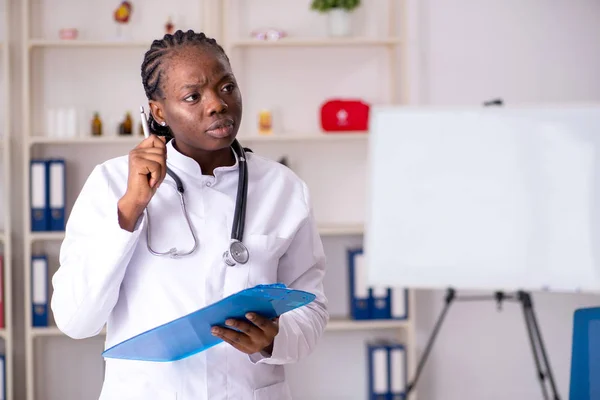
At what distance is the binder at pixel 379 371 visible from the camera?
11.1 ft

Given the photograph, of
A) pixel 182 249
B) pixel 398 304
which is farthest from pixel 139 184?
pixel 398 304

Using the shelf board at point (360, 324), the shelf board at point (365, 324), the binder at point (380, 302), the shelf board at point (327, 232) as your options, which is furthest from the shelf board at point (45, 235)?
the binder at point (380, 302)

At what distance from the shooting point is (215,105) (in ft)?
3.92

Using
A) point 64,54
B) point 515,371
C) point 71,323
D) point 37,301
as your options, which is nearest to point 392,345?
point 515,371

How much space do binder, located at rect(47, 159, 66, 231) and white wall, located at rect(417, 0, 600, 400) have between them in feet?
5.70

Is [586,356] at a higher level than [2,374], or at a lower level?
higher

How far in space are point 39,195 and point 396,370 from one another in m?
1.75

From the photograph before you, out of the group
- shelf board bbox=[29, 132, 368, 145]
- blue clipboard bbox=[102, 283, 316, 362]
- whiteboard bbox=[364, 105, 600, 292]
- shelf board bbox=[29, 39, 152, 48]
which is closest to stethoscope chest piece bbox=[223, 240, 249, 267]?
blue clipboard bbox=[102, 283, 316, 362]

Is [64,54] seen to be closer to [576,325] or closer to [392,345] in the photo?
[392,345]

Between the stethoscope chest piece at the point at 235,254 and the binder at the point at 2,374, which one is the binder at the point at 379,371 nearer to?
the binder at the point at 2,374

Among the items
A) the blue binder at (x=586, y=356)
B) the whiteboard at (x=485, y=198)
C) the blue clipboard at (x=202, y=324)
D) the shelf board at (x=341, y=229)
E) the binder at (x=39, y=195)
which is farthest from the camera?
the shelf board at (x=341, y=229)

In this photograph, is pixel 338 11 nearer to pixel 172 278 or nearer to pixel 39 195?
pixel 39 195

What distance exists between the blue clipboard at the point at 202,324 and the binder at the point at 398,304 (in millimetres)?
2324

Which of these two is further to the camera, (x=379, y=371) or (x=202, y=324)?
(x=379, y=371)
